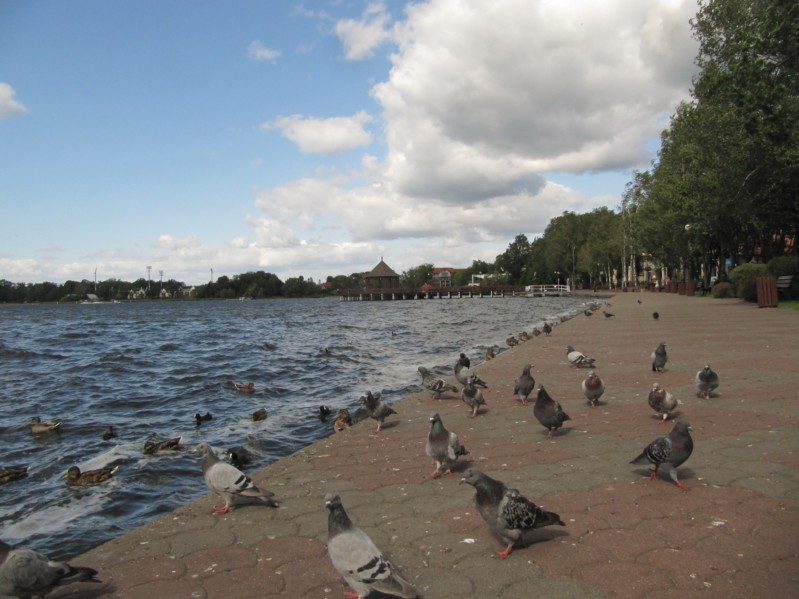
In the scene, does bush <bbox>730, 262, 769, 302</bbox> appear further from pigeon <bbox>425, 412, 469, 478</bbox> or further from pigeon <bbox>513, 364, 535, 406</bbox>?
pigeon <bbox>425, 412, 469, 478</bbox>

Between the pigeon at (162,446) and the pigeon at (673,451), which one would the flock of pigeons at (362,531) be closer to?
the pigeon at (673,451)

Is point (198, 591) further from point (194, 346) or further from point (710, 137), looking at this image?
point (710, 137)

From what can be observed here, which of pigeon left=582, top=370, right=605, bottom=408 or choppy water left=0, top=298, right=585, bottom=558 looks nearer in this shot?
choppy water left=0, top=298, right=585, bottom=558

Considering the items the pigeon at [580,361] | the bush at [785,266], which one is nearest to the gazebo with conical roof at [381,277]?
the bush at [785,266]

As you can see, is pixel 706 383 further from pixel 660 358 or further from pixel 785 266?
pixel 785 266

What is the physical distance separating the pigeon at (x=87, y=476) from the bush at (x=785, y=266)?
29.2 meters

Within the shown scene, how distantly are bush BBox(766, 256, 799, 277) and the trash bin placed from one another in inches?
56.0

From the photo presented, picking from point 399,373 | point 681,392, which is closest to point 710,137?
point 399,373

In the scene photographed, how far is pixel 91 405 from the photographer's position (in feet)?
44.6

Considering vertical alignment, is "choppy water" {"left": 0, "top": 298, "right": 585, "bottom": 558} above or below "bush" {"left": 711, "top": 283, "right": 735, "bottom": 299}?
below

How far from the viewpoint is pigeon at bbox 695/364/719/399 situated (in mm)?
7770

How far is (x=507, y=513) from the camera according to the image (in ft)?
11.6

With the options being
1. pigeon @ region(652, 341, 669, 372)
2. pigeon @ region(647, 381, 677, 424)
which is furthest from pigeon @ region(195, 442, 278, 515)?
pigeon @ region(652, 341, 669, 372)

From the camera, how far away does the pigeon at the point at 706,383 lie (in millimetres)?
7770
